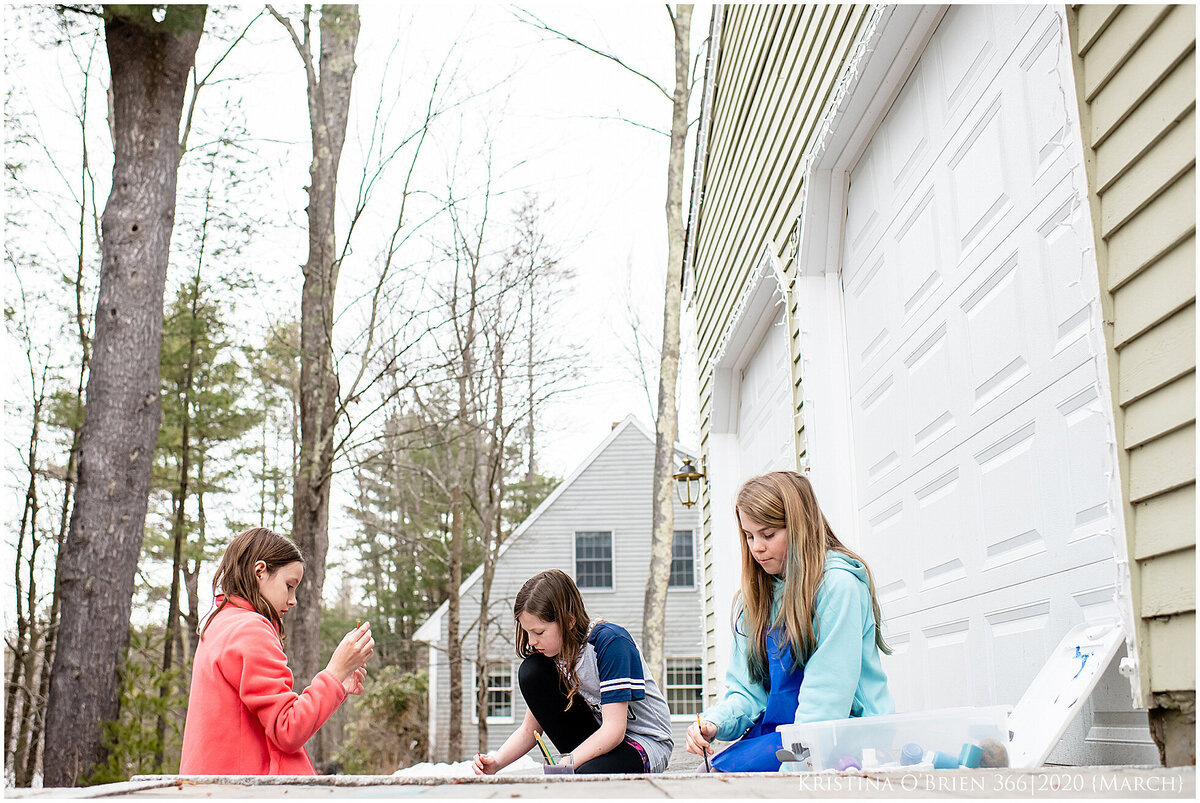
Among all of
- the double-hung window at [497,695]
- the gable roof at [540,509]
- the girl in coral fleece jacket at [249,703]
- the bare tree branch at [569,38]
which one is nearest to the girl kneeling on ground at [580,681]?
the girl in coral fleece jacket at [249,703]

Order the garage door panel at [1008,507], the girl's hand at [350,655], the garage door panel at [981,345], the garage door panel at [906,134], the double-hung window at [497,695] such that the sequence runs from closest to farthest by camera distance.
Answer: the garage door panel at [1008,507], the garage door panel at [981,345], the girl's hand at [350,655], the garage door panel at [906,134], the double-hung window at [497,695]

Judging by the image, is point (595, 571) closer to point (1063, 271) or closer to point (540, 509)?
point (540, 509)

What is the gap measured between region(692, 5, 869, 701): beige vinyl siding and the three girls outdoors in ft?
6.77

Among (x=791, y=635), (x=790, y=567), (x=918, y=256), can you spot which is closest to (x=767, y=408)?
(x=918, y=256)

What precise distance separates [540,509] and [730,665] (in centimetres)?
1790

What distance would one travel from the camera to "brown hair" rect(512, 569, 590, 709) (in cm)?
344

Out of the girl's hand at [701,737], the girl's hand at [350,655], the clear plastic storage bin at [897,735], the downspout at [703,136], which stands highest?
the downspout at [703,136]

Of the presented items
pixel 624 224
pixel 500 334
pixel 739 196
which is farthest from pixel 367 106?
pixel 624 224

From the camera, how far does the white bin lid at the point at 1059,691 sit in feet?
7.30

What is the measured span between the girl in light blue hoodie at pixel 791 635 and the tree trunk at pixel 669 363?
26.6ft

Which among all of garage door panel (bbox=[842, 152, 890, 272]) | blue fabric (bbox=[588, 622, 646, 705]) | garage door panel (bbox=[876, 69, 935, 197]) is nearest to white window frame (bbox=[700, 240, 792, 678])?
garage door panel (bbox=[842, 152, 890, 272])

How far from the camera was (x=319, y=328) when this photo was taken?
32.1 feet

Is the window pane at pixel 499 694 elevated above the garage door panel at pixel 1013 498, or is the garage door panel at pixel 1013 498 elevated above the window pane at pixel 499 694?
the garage door panel at pixel 1013 498

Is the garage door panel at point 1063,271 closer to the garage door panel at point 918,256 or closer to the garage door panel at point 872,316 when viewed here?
the garage door panel at point 918,256
